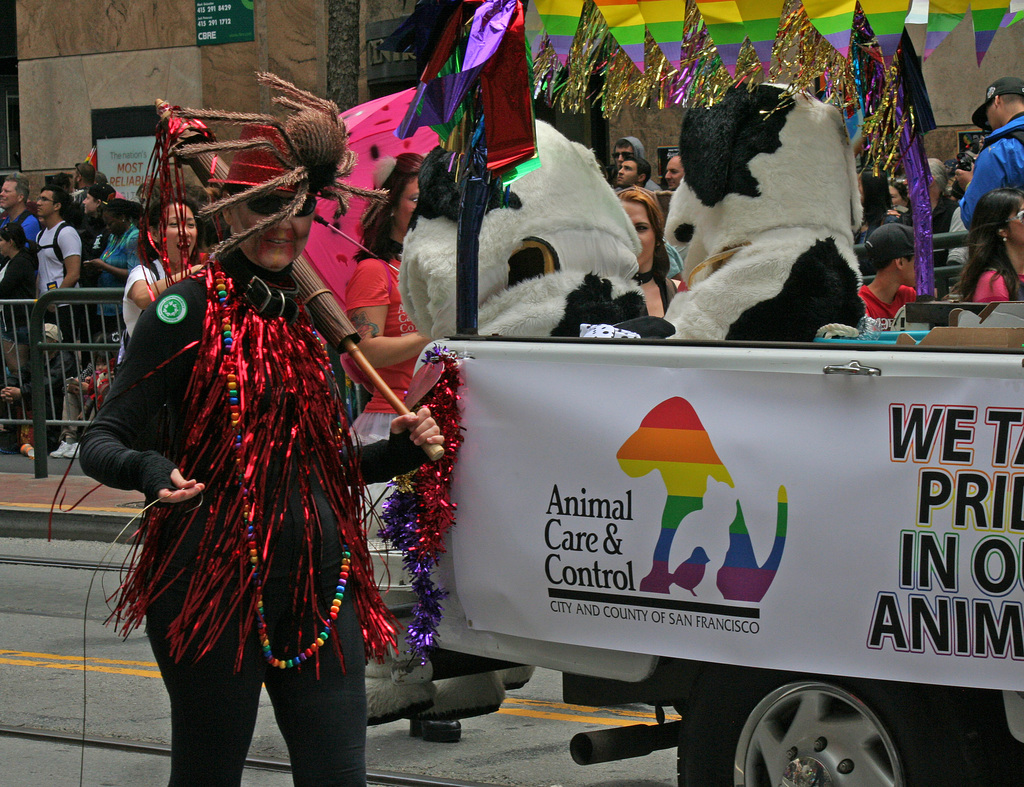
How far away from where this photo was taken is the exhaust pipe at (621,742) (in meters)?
3.51

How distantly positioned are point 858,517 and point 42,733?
11.1 feet

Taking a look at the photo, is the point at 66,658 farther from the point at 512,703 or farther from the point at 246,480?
the point at 246,480

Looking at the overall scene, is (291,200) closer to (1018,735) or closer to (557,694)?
(1018,735)

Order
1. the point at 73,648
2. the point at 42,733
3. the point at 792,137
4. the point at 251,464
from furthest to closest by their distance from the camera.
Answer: the point at 73,648
the point at 42,733
the point at 792,137
the point at 251,464

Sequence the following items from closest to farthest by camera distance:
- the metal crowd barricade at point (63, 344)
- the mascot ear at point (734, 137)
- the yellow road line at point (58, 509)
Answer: the mascot ear at point (734, 137), the yellow road line at point (58, 509), the metal crowd barricade at point (63, 344)

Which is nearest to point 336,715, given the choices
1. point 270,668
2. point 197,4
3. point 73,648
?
point 270,668

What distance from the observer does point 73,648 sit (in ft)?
20.2

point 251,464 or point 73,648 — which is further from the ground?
→ point 251,464

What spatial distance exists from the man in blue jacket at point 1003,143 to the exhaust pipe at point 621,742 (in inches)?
128

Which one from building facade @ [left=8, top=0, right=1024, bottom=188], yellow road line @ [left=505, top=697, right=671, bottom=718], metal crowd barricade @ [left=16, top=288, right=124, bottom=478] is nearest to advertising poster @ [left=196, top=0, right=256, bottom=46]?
building facade @ [left=8, top=0, right=1024, bottom=188]

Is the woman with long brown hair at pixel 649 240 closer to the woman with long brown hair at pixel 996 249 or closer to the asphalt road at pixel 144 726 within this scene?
the woman with long brown hair at pixel 996 249

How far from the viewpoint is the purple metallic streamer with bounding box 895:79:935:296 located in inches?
162

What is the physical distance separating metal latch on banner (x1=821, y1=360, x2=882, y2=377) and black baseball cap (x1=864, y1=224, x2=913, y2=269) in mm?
3119

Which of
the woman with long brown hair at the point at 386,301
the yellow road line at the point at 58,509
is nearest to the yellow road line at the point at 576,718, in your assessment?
the woman with long brown hair at the point at 386,301
